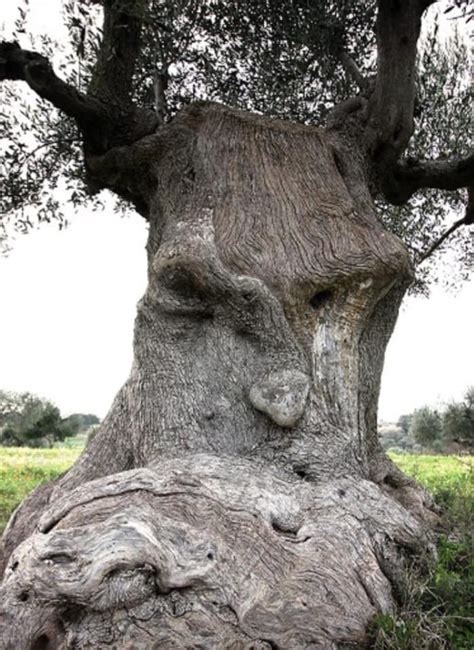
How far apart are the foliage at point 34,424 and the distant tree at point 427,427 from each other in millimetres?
17544

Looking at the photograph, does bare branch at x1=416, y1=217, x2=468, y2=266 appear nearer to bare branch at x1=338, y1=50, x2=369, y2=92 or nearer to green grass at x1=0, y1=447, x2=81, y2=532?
bare branch at x1=338, y1=50, x2=369, y2=92

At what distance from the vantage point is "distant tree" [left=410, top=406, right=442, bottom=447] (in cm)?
2808

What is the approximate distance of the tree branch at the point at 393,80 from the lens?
7.28 metres

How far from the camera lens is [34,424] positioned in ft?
114

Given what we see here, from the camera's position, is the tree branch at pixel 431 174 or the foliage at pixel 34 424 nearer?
the tree branch at pixel 431 174

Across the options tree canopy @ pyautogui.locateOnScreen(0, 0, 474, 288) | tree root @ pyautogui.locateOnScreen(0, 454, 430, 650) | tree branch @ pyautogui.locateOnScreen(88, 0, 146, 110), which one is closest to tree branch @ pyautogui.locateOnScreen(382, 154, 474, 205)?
tree canopy @ pyautogui.locateOnScreen(0, 0, 474, 288)

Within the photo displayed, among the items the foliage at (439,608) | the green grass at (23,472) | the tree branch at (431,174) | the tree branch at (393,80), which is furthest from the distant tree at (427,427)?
the foliage at (439,608)

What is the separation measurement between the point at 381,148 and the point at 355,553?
5047mm

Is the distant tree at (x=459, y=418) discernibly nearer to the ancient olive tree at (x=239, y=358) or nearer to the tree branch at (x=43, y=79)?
the ancient olive tree at (x=239, y=358)

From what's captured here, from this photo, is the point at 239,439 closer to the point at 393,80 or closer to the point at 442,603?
the point at 442,603

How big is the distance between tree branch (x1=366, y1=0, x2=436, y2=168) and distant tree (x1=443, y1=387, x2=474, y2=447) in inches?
630

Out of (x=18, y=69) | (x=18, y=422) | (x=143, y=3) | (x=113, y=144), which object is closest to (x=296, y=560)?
(x=143, y=3)

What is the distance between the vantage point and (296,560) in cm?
456

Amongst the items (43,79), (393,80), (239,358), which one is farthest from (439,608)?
(43,79)
